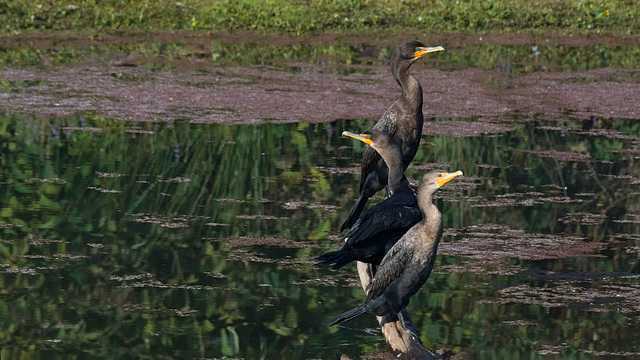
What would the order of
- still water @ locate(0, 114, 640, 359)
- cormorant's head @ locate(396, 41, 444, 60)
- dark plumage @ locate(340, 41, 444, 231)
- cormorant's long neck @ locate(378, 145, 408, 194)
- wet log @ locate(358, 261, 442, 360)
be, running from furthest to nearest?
cormorant's head @ locate(396, 41, 444, 60) → dark plumage @ locate(340, 41, 444, 231) → cormorant's long neck @ locate(378, 145, 408, 194) → still water @ locate(0, 114, 640, 359) → wet log @ locate(358, 261, 442, 360)

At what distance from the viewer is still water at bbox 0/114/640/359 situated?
5.74 m

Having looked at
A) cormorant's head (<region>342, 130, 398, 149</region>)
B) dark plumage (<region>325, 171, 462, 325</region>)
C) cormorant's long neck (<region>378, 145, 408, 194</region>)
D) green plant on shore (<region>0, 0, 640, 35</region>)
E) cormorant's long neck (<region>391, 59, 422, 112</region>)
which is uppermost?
green plant on shore (<region>0, 0, 640, 35</region>)

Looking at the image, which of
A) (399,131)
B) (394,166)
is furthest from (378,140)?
(399,131)

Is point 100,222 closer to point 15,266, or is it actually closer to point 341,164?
point 15,266

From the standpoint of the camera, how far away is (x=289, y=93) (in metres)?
14.4

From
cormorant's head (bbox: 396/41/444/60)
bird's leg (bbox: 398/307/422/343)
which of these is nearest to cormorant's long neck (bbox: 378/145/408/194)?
bird's leg (bbox: 398/307/422/343)

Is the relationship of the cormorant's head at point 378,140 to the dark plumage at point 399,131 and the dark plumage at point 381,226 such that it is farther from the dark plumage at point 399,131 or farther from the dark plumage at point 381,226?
the dark plumage at point 399,131

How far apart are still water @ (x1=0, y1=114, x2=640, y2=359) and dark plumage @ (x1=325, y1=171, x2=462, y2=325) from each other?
1.35 feet

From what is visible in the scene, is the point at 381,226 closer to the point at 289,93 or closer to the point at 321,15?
the point at 289,93

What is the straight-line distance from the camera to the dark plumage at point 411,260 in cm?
511

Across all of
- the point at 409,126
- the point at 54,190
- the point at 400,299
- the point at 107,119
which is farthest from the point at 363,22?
the point at 400,299

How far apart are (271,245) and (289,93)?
23.6 feet

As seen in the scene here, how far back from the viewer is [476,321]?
606cm

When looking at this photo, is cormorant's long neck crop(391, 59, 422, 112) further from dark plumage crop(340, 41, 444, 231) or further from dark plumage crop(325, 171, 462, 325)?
dark plumage crop(325, 171, 462, 325)
